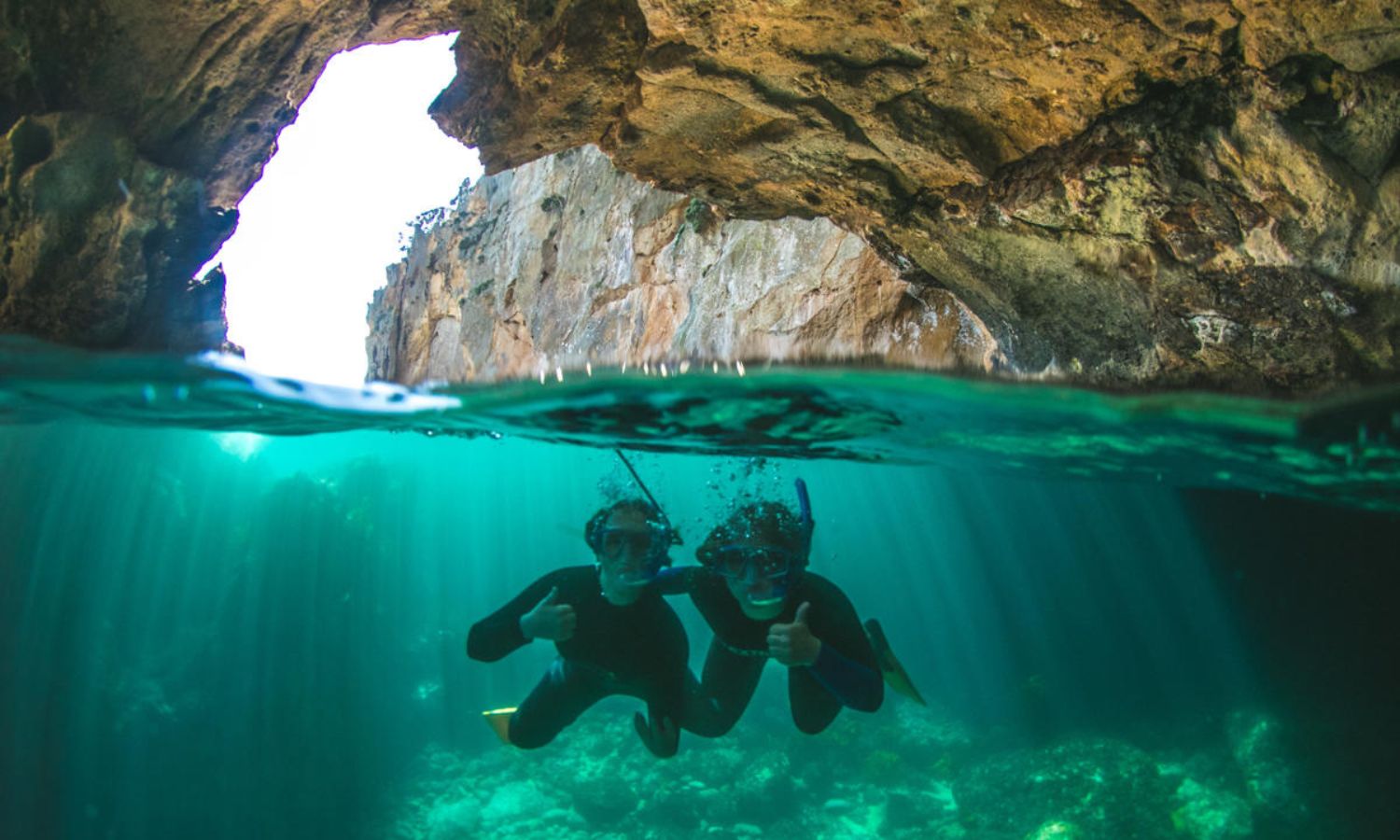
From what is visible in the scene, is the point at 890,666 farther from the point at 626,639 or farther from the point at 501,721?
the point at 501,721

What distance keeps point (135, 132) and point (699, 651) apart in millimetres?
39938

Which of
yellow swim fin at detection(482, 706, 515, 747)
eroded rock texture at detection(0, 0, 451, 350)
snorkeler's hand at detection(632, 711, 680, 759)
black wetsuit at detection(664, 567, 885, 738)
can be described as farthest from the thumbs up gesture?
eroded rock texture at detection(0, 0, 451, 350)

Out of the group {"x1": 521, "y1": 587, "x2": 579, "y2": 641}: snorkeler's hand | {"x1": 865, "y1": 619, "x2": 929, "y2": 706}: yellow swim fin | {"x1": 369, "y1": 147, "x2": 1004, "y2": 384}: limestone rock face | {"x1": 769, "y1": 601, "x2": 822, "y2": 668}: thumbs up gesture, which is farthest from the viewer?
{"x1": 865, "y1": 619, "x2": 929, "y2": 706}: yellow swim fin

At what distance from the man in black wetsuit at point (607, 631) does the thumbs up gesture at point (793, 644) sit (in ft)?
6.40

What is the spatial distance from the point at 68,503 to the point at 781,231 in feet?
127

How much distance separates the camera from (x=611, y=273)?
13.7 m

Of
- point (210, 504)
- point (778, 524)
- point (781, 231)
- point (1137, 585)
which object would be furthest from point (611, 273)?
point (210, 504)

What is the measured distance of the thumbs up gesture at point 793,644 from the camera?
23.9 feet

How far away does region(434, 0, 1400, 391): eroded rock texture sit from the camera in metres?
4.13

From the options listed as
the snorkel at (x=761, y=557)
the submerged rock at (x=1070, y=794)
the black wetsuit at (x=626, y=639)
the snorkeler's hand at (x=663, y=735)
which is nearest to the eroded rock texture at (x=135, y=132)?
the black wetsuit at (x=626, y=639)

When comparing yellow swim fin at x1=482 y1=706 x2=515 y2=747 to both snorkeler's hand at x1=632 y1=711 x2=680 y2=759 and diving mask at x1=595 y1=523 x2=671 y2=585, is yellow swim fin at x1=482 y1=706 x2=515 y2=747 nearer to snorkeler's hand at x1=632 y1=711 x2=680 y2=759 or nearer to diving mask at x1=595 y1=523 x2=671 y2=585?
snorkeler's hand at x1=632 y1=711 x2=680 y2=759

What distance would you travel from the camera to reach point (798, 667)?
9312mm

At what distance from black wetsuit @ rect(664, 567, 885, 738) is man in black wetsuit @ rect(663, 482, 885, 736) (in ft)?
0.04

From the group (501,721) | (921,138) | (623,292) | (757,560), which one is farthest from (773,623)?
(623,292)
